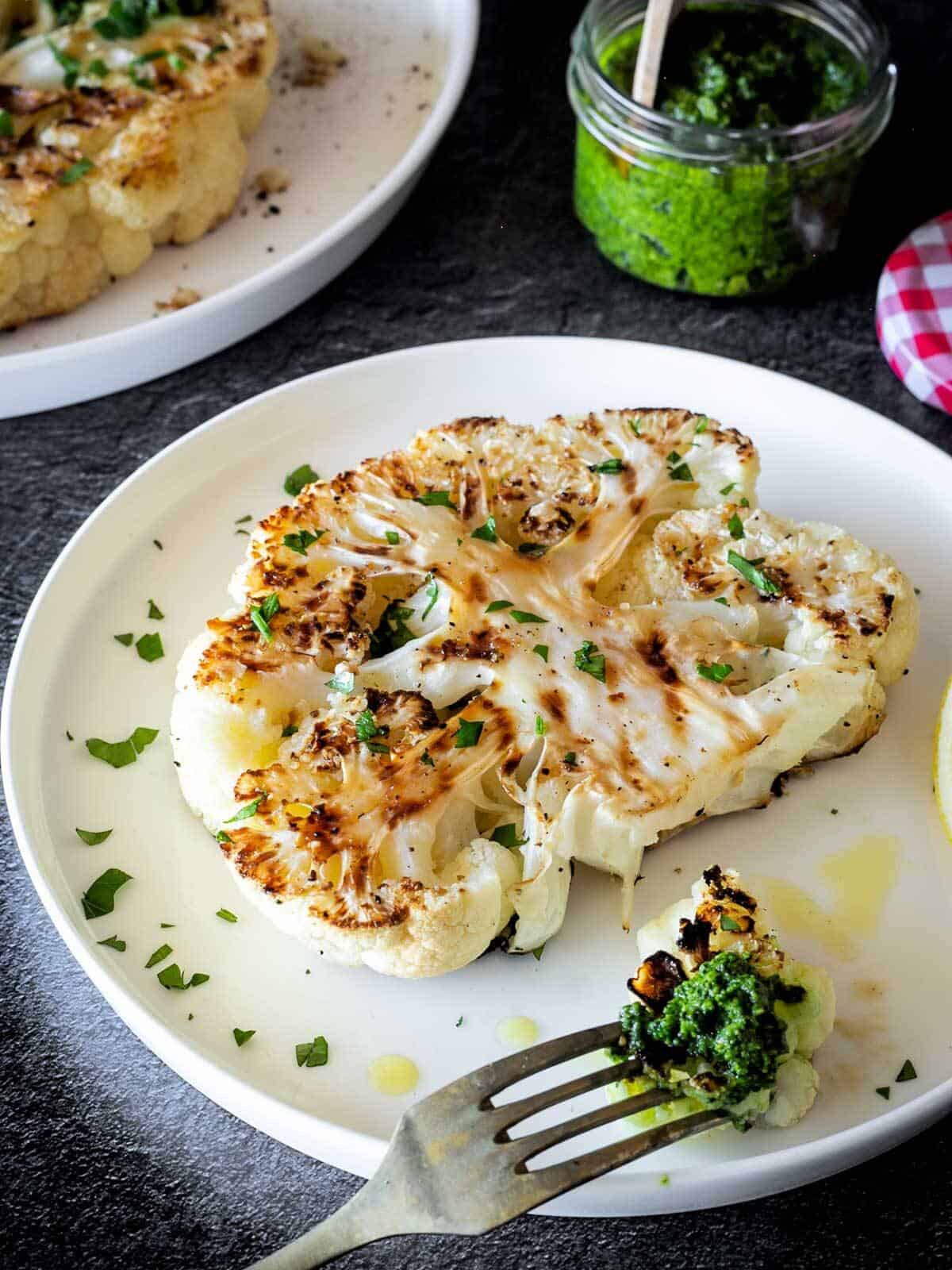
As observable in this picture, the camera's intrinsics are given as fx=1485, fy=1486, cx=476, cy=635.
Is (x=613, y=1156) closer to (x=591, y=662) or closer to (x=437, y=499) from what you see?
(x=591, y=662)

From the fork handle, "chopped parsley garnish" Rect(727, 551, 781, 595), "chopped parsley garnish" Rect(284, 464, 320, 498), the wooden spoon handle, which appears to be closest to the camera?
the fork handle

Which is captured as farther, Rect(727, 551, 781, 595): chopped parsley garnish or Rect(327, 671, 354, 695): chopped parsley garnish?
Rect(727, 551, 781, 595): chopped parsley garnish

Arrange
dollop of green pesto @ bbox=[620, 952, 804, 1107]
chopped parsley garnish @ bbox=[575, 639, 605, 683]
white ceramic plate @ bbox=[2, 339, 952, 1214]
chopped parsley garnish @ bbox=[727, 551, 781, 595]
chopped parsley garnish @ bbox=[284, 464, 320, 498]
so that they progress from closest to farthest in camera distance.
Result: dollop of green pesto @ bbox=[620, 952, 804, 1107]
white ceramic plate @ bbox=[2, 339, 952, 1214]
chopped parsley garnish @ bbox=[575, 639, 605, 683]
chopped parsley garnish @ bbox=[727, 551, 781, 595]
chopped parsley garnish @ bbox=[284, 464, 320, 498]

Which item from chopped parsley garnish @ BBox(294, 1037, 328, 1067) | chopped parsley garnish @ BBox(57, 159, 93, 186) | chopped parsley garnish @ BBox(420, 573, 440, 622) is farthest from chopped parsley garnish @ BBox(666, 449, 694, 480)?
chopped parsley garnish @ BBox(57, 159, 93, 186)

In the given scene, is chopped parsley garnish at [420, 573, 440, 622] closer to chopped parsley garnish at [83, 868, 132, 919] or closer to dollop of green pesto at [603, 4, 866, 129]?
chopped parsley garnish at [83, 868, 132, 919]

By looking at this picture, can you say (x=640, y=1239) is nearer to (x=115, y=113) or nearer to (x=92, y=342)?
(x=92, y=342)
